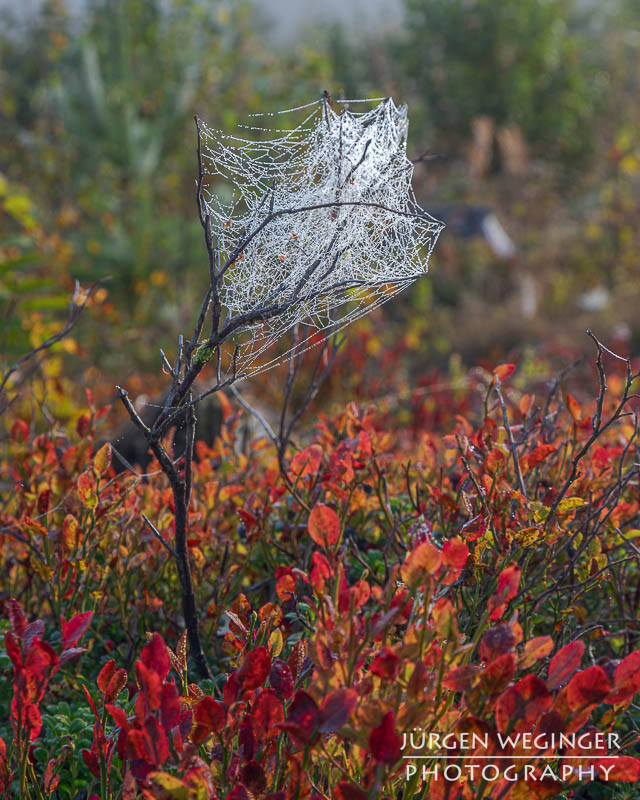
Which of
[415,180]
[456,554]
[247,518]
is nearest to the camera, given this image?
[456,554]

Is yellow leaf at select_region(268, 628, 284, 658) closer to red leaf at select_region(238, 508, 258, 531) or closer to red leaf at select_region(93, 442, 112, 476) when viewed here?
red leaf at select_region(238, 508, 258, 531)

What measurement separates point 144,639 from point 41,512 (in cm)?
38

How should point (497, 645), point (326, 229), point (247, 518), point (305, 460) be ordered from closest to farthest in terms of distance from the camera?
1. point (497, 645)
2. point (326, 229)
3. point (247, 518)
4. point (305, 460)

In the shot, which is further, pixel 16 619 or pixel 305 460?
pixel 305 460

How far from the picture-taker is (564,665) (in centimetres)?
95

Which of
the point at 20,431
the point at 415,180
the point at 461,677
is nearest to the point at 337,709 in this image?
the point at 461,677

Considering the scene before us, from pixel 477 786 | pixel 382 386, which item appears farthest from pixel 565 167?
pixel 477 786

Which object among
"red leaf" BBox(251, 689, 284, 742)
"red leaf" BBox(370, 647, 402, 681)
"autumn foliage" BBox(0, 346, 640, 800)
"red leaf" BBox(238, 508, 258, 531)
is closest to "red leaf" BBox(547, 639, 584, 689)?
"autumn foliage" BBox(0, 346, 640, 800)

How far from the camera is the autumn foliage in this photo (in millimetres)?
914

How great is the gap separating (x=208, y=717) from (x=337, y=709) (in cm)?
20

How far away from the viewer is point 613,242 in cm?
1002

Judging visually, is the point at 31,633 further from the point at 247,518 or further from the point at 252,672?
the point at 247,518

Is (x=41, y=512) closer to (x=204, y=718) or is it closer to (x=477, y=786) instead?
(x=204, y=718)

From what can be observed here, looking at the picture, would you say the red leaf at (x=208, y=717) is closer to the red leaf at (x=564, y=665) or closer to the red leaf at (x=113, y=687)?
the red leaf at (x=113, y=687)
